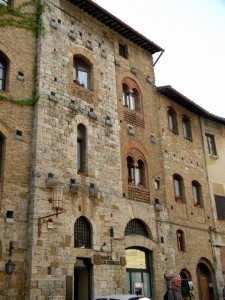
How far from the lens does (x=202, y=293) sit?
1980 centimetres

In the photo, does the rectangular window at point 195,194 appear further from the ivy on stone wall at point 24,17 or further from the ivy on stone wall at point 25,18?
the ivy on stone wall at point 24,17

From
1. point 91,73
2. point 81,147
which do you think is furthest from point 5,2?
point 81,147

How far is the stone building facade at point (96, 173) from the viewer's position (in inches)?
539

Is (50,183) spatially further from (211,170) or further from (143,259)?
(211,170)

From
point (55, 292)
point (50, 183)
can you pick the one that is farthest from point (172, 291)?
point (50, 183)

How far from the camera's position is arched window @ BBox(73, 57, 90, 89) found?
17812 millimetres

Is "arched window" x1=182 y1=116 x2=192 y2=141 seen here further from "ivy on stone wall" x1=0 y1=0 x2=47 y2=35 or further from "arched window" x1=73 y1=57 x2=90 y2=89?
"ivy on stone wall" x1=0 y1=0 x2=47 y2=35

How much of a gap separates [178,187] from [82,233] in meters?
7.99

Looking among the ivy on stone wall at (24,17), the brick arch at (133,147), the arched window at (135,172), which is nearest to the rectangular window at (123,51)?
the brick arch at (133,147)

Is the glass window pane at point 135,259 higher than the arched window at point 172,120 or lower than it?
lower

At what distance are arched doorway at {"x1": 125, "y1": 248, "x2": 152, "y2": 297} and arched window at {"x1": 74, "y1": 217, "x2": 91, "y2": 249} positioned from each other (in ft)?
7.56

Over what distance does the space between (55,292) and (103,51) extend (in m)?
11.5

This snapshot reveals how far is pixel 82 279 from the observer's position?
591 inches

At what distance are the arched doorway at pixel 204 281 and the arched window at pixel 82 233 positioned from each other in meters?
7.67
